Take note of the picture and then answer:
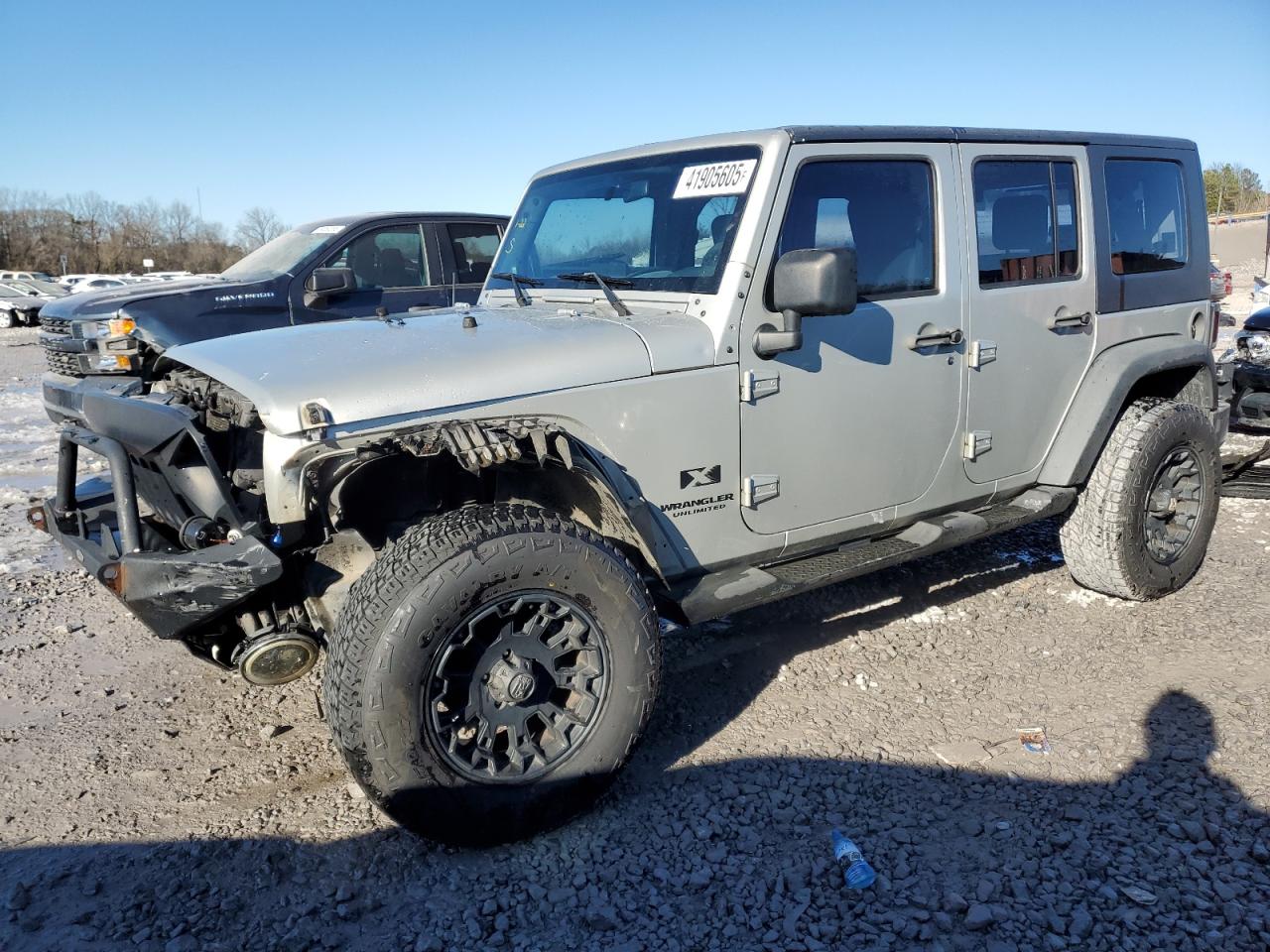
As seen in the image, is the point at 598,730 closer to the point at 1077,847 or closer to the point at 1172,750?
the point at 1077,847

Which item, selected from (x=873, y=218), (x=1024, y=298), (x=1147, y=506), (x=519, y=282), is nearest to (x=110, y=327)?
(x=519, y=282)

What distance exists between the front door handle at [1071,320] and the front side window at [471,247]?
16.1ft

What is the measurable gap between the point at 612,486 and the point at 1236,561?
400cm

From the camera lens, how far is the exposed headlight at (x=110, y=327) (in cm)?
707

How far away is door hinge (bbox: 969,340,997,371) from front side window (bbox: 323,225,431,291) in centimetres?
508

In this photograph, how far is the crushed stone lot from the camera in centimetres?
246

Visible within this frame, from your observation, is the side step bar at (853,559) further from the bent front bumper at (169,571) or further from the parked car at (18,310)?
the parked car at (18,310)

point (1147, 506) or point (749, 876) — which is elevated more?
point (1147, 506)

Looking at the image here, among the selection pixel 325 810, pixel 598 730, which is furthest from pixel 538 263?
pixel 325 810

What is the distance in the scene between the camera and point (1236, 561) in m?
5.07

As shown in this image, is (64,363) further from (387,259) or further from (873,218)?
(873,218)

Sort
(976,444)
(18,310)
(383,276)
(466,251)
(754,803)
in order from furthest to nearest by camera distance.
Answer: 1. (18,310)
2. (466,251)
3. (383,276)
4. (976,444)
5. (754,803)

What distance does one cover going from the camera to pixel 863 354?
3.41 meters

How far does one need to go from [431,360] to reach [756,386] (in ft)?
3.55
